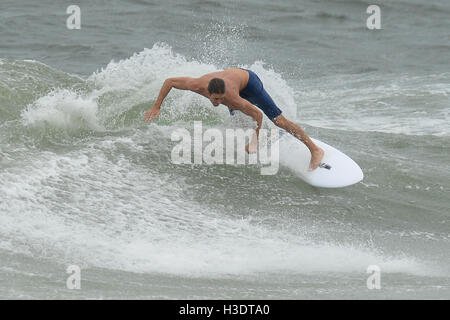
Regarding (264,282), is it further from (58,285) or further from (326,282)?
(58,285)

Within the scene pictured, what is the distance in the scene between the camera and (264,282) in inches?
225

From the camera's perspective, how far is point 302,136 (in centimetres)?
836

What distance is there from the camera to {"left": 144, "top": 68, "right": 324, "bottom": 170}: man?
7195 mm

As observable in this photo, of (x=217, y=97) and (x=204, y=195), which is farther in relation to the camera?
(x=204, y=195)

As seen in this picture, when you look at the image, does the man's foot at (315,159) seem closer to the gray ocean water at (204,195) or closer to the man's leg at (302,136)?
the man's leg at (302,136)

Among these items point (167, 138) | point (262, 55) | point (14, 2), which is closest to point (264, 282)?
point (167, 138)

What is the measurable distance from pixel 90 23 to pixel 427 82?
8.07 metres

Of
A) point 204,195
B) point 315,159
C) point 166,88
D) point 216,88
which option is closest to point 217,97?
point 216,88

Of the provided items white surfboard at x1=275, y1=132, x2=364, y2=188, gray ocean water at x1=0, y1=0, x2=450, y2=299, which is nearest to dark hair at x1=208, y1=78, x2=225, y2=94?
gray ocean water at x1=0, y1=0, x2=450, y2=299

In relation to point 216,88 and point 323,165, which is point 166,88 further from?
point 323,165

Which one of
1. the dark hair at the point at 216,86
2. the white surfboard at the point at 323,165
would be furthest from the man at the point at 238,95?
the white surfboard at the point at 323,165

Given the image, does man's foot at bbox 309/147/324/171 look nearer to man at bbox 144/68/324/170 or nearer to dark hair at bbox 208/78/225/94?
man at bbox 144/68/324/170

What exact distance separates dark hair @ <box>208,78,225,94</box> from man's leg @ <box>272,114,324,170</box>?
127 centimetres

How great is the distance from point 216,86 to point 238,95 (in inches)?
18.2
